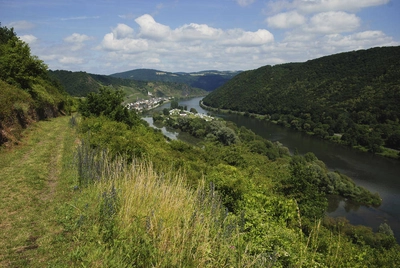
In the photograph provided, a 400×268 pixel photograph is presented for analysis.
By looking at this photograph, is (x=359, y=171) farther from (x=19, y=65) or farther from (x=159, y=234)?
(x=159, y=234)

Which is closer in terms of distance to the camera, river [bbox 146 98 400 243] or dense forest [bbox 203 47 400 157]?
river [bbox 146 98 400 243]

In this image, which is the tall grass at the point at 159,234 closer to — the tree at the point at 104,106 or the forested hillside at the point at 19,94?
the forested hillside at the point at 19,94

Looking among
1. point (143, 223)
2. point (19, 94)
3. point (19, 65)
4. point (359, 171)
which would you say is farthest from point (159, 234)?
point (359, 171)

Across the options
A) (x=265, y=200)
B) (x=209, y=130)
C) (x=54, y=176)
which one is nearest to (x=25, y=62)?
(x=54, y=176)

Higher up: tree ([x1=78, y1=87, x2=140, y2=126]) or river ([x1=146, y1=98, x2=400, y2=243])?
tree ([x1=78, y1=87, x2=140, y2=126])

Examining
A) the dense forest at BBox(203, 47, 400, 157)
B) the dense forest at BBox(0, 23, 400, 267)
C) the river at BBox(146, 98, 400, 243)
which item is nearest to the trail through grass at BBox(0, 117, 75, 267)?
the dense forest at BBox(0, 23, 400, 267)

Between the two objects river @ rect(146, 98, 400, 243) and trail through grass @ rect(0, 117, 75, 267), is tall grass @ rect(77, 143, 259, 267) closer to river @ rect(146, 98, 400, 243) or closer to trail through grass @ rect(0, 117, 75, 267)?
trail through grass @ rect(0, 117, 75, 267)
